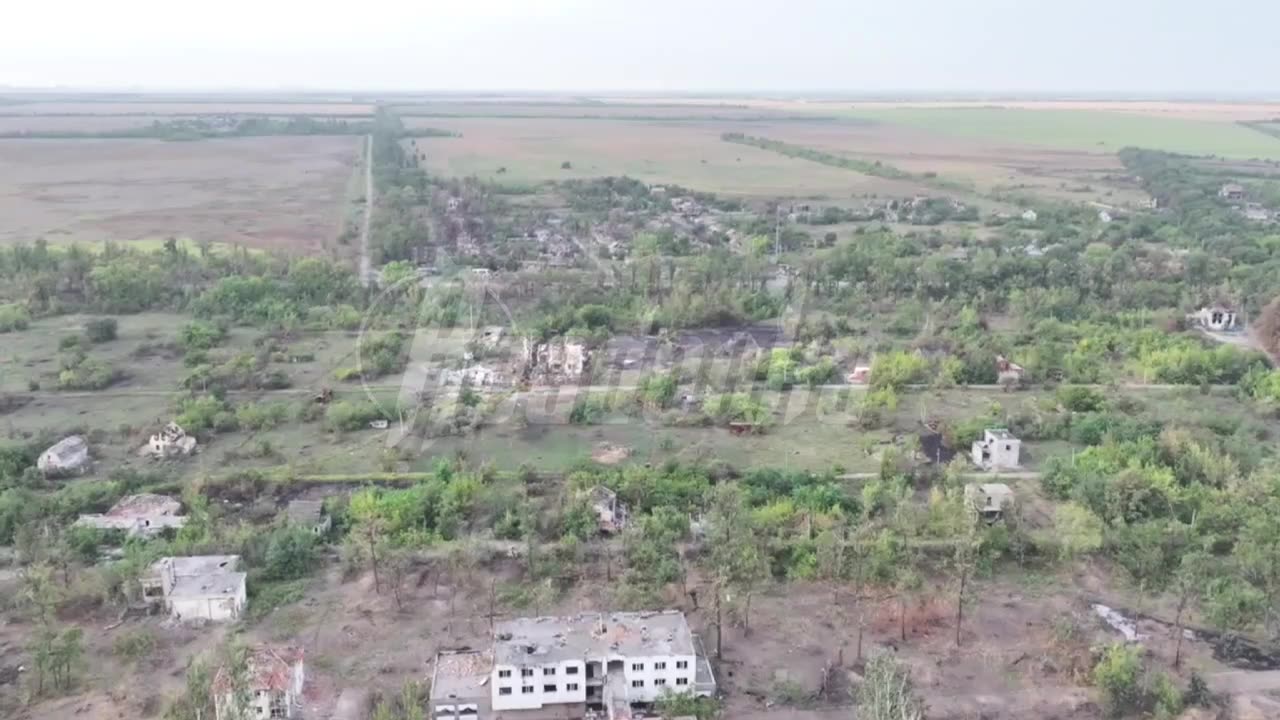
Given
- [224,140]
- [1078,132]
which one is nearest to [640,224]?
[224,140]

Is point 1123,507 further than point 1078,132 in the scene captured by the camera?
No

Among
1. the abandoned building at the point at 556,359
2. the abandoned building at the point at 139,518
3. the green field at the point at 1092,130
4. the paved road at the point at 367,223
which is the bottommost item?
the abandoned building at the point at 139,518

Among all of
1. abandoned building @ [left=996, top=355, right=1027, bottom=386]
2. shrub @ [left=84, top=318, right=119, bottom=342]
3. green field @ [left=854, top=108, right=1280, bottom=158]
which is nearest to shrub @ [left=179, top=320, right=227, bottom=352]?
shrub @ [left=84, top=318, right=119, bottom=342]

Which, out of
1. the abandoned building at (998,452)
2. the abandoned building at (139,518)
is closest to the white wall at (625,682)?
the abandoned building at (139,518)

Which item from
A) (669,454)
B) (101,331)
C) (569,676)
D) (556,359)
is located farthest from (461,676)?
(101,331)

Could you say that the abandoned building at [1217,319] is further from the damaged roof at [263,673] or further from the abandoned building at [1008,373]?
the damaged roof at [263,673]

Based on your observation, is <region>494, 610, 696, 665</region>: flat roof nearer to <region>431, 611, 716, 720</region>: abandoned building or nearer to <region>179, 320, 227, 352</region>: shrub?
<region>431, 611, 716, 720</region>: abandoned building

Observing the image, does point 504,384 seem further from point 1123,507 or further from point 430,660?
point 1123,507

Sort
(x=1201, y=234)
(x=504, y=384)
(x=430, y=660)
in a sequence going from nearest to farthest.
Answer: (x=430, y=660)
(x=504, y=384)
(x=1201, y=234)
